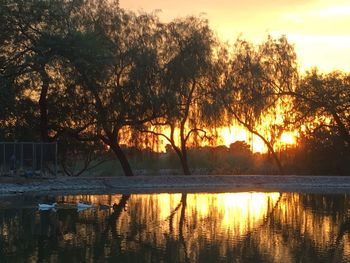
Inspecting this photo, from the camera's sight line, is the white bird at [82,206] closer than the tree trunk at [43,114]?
Yes

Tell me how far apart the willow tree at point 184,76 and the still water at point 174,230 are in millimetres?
9013

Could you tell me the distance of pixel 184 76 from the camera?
3441 centimetres

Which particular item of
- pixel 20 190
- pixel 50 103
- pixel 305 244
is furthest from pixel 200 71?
pixel 305 244

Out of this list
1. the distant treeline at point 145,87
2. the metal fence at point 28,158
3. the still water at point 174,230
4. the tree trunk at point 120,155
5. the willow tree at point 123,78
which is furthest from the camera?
the tree trunk at point 120,155

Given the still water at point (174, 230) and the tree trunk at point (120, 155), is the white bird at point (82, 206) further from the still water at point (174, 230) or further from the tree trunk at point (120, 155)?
the tree trunk at point (120, 155)

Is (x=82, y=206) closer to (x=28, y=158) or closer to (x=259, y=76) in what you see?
(x=28, y=158)

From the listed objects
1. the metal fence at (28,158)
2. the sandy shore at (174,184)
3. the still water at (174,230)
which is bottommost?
the still water at (174,230)

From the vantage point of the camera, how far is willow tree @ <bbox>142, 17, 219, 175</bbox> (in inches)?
1353

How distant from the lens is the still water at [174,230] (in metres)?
13.4

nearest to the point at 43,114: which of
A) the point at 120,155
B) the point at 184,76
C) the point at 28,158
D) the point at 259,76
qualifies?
the point at 28,158

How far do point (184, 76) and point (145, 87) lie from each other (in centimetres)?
253

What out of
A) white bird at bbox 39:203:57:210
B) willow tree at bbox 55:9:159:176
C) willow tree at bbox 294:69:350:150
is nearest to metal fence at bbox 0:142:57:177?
willow tree at bbox 55:9:159:176

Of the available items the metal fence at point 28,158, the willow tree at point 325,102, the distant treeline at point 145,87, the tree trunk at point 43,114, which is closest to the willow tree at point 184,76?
the distant treeline at point 145,87

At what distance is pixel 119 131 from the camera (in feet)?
117
